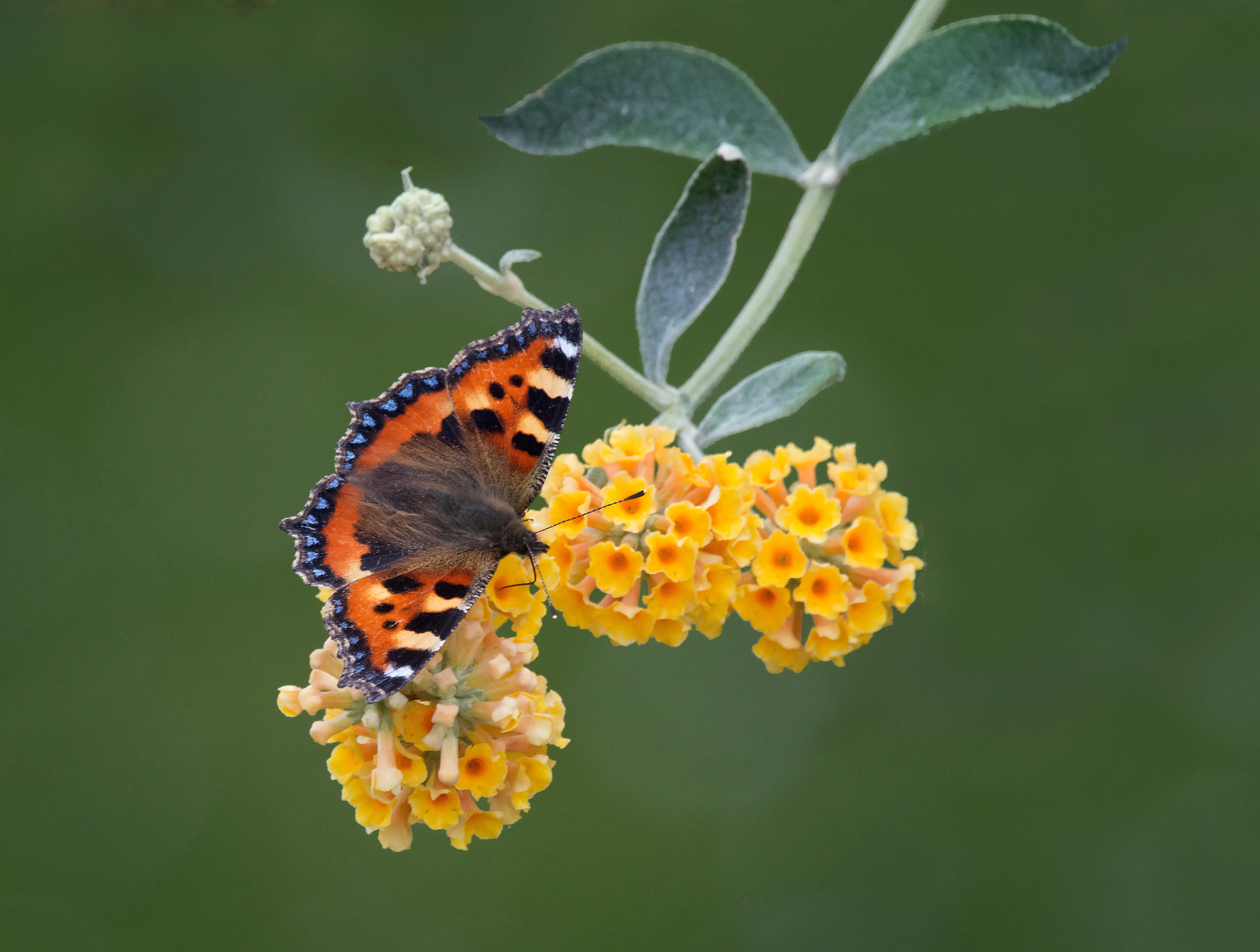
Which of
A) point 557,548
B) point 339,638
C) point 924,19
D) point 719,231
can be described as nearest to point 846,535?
point 557,548

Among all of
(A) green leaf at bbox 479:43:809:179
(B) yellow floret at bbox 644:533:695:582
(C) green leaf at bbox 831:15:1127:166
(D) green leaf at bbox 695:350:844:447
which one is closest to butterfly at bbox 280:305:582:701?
(B) yellow floret at bbox 644:533:695:582

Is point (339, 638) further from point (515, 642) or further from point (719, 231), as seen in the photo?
point (719, 231)

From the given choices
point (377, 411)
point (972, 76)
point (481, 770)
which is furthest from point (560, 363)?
point (972, 76)

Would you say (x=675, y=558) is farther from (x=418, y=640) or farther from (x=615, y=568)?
(x=418, y=640)

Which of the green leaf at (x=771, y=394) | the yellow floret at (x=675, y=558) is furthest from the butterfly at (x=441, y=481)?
the green leaf at (x=771, y=394)

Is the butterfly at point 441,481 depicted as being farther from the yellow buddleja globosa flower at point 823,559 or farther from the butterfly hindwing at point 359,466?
the yellow buddleja globosa flower at point 823,559

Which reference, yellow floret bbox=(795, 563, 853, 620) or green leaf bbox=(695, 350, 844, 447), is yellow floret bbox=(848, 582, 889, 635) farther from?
green leaf bbox=(695, 350, 844, 447)
